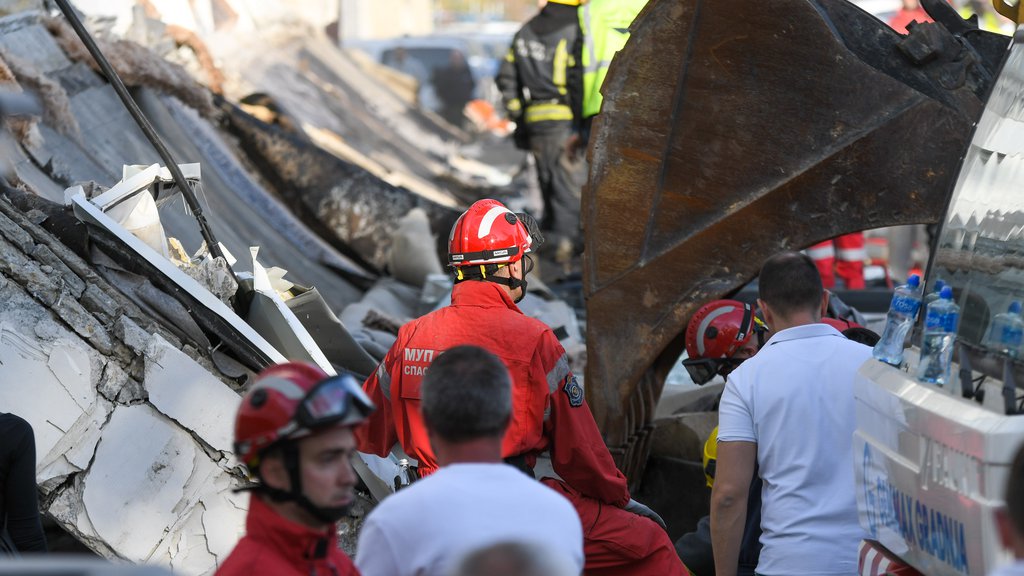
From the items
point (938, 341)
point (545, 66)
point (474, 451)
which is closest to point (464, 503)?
point (474, 451)

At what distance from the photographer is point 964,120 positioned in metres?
4.91

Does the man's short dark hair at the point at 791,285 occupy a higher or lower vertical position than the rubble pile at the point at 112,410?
higher

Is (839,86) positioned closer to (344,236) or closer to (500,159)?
(344,236)

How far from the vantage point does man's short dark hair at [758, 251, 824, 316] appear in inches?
151

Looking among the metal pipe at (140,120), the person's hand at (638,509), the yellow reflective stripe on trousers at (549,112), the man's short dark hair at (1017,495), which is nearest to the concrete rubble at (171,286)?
the metal pipe at (140,120)

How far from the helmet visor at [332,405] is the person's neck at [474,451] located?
0.19 metres

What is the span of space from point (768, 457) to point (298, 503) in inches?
70.4

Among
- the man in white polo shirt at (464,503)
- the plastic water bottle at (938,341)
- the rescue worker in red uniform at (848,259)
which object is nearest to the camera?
the man in white polo shirt at (464,503)

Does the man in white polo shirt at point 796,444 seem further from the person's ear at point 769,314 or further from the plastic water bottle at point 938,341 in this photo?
the plastic water bottle at point 938,341

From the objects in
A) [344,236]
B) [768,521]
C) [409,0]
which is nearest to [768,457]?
[768,521]

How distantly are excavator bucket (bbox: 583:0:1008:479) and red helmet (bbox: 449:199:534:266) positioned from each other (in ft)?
3.94

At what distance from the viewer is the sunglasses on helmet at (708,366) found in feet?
16.1

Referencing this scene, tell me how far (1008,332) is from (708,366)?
2.13 metres

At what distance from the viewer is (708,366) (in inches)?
195
